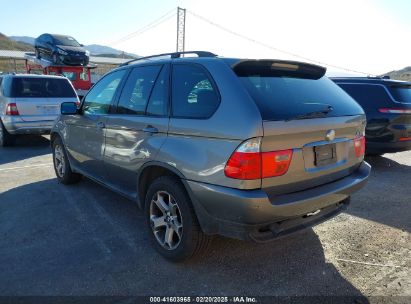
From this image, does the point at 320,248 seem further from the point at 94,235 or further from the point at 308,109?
the point at 94,235

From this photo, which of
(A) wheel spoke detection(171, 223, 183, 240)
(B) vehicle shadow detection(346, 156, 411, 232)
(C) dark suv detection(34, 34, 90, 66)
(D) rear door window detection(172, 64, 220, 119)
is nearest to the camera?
(D) rear door window detection(172, 64, 220, 119)

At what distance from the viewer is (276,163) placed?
2555 millimetres

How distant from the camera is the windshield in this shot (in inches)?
629

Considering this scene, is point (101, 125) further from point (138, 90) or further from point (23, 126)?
point (23, 126)

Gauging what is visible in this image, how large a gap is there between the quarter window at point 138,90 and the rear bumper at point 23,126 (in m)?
5.31

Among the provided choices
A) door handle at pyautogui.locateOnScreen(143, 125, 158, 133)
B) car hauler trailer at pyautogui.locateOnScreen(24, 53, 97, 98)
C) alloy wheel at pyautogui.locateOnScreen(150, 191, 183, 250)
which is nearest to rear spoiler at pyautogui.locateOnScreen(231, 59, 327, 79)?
door handle at pyautogui.locateOnScreen(143, 125, 158, 133)

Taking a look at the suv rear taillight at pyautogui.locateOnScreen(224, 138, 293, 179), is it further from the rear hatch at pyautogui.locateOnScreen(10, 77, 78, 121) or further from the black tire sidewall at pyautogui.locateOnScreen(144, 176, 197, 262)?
the rear hatch at pyautogui.locateOnScreen(10, 77, 78, 121)

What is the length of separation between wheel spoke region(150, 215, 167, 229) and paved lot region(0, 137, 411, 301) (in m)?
0.29

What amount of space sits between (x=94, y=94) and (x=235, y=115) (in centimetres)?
260

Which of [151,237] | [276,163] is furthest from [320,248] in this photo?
[151,237]

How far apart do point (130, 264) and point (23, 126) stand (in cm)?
631

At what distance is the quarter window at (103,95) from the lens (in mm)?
4059

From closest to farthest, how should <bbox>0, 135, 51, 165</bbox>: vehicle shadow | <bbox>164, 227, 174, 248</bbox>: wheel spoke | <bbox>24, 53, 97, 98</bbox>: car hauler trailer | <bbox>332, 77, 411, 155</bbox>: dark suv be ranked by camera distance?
1. <bbox>164, 227, 174, 248</bbox>: wheel spoke
2. <bbox>332, 77, 411, 155</bbox>: dark suv
3. <bbox>0, 135, 51, 165</bbox>: vehicle shadow
4. <bbox>24, 53, 97, 98</bbox>: car hauler trailer

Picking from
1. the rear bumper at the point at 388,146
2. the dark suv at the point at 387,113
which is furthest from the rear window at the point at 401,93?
the rear bumper at the point at 388,146
